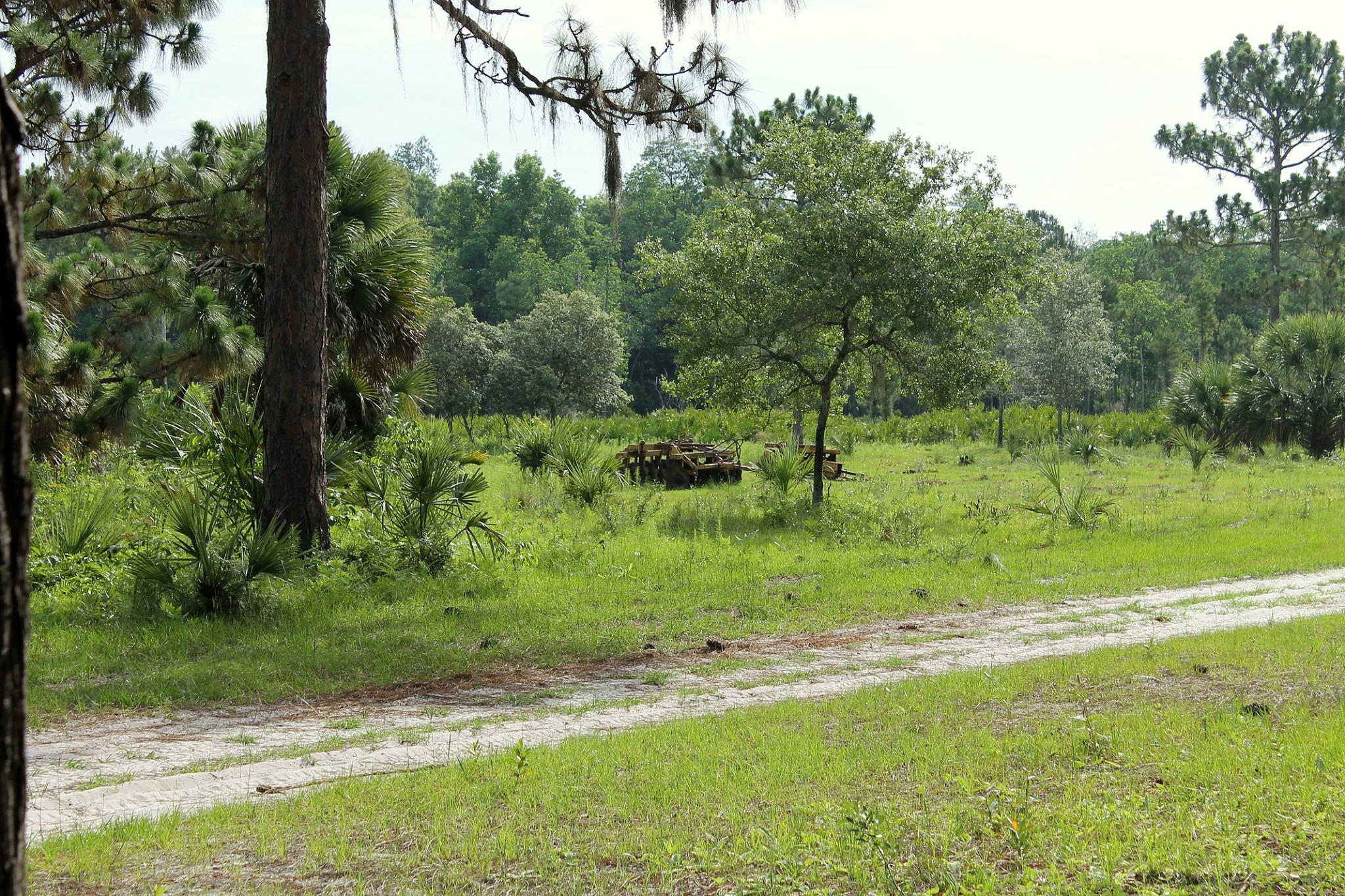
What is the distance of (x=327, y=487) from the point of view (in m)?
12.8

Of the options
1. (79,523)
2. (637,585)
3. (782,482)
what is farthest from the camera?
(782,482)

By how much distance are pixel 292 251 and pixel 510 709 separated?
6.28 m

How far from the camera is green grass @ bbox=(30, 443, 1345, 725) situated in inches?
331

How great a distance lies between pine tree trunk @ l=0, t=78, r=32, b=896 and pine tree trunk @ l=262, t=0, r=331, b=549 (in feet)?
31.9

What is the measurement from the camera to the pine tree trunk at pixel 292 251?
11234 millimetres

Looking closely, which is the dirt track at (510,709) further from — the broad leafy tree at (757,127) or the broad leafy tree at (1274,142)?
the broad leafy tree at (1274,142)

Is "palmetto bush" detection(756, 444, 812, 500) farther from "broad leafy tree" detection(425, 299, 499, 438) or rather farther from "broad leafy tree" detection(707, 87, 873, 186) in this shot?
"broad leafy tree" detection(425, 299, 499, 438)

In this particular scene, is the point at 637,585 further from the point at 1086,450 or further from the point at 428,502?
the point at 1086,450

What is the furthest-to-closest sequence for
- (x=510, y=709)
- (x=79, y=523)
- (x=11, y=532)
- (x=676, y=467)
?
(x=676, y=467), (x=79, y=523), (x=510, y=709), (x=11, y=532)

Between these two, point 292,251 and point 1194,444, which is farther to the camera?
point 1194,444

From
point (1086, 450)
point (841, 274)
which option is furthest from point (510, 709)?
point (1086, 450)

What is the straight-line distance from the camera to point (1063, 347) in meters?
37.7

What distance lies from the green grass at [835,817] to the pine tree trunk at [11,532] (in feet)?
7.68

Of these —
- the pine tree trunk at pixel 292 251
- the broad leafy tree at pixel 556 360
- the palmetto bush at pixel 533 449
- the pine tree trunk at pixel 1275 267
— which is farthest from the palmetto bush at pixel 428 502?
the pine tree trunk at pixel 1275 267
